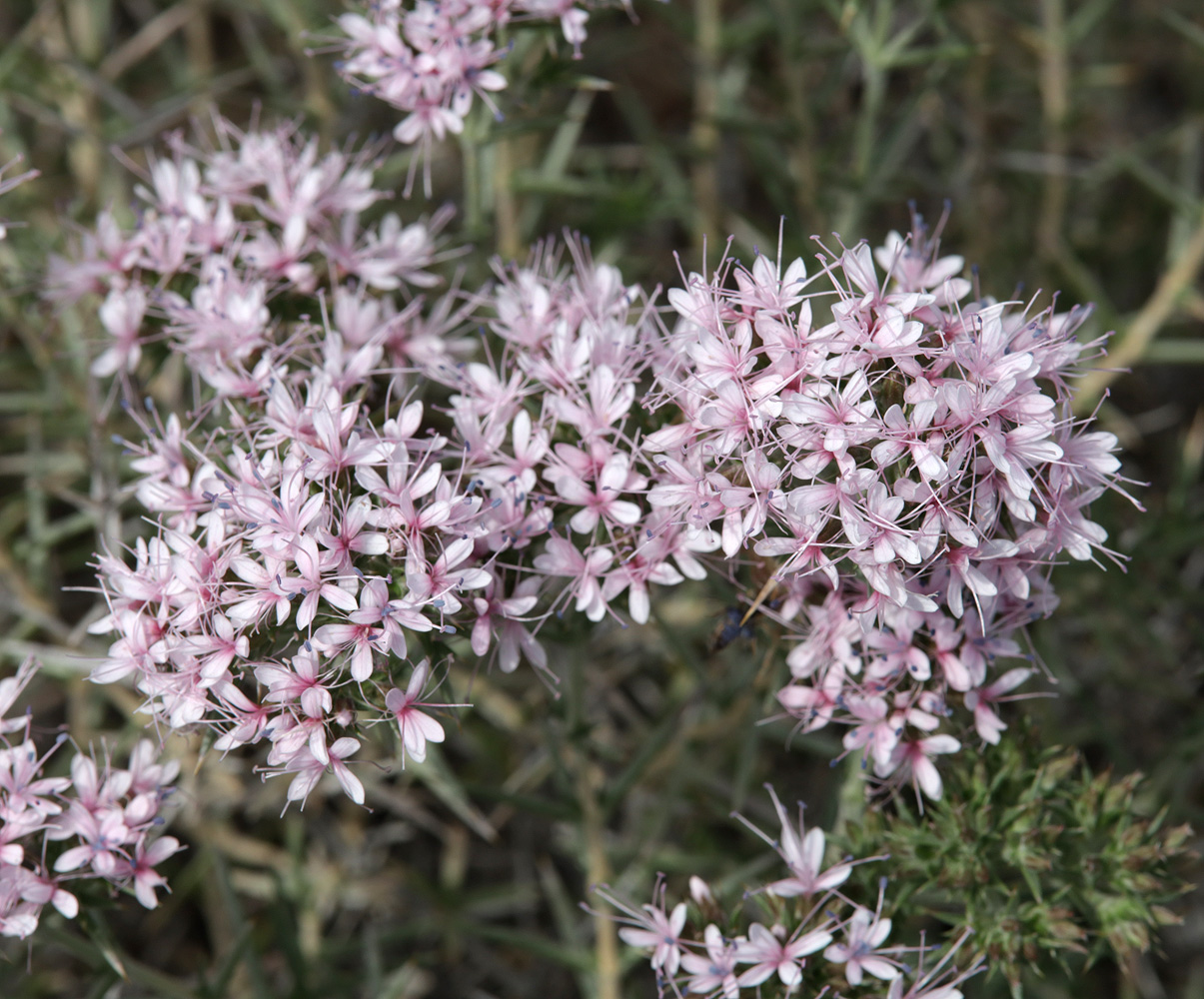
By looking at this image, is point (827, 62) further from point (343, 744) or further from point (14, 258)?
point (343, 744)

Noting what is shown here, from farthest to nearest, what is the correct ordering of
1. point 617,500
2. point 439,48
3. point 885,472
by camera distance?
1. point 439,48
2. point 617,500
3. point 885,472

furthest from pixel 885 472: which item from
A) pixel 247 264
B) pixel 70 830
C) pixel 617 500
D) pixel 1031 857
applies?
pixel 70 830

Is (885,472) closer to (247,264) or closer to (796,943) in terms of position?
(796,943)

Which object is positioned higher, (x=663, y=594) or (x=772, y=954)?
(x=772, y=954)

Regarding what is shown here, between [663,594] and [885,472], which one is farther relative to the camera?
[663,594]

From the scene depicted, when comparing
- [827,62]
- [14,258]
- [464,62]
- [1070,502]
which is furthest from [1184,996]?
[14,258]

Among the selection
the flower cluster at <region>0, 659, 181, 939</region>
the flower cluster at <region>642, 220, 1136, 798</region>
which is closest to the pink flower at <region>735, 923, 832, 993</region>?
the flower cluster at <region>642, 220, 1136, 798</region>

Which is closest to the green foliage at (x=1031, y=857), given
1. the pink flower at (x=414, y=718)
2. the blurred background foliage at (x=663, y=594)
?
the blurred background foliage at (x=663, y=594)
